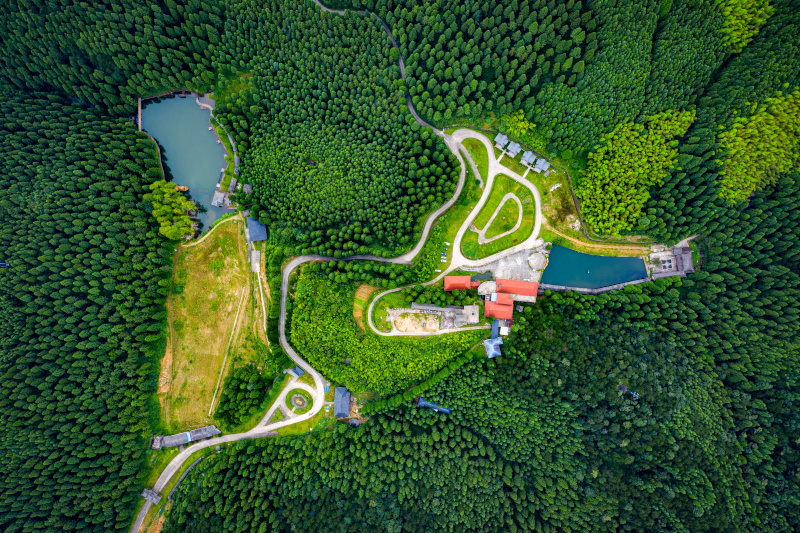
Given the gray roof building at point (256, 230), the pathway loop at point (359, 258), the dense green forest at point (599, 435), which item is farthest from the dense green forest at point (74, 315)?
the gray roof building at point (256, 230)

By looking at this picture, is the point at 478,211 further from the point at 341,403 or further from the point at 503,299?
the point at 341,403

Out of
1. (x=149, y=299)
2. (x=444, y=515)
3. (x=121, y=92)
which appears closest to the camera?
(x=444, y=515)

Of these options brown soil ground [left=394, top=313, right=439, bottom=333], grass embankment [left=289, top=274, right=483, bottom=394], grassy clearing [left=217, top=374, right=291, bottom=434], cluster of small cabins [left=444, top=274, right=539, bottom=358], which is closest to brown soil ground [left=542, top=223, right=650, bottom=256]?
cluster of small cabins [left=444, top=274, right=539, bottom=358]

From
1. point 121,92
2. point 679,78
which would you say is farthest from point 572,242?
point 121,92

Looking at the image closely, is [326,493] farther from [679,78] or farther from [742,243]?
[679,78]

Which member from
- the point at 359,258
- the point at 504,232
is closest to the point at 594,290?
the point at 504,232

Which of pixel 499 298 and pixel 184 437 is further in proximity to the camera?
pixel 184 437

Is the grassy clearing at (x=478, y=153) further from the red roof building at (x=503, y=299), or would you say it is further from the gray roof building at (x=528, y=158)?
the red roof building at (x=503, y=299)
